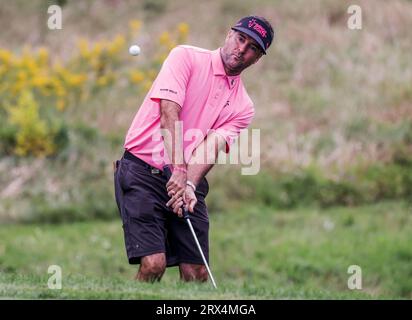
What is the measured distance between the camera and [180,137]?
9.92m

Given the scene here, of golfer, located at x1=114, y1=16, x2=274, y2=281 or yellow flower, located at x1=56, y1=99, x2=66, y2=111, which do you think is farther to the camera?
yellow flower, located at x1=56, y1=99, x2=66, y2=111

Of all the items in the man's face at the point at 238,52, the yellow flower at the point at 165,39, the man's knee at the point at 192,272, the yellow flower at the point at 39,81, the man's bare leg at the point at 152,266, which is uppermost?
the yellow flower at the point at 165,39

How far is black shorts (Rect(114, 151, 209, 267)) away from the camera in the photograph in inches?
399

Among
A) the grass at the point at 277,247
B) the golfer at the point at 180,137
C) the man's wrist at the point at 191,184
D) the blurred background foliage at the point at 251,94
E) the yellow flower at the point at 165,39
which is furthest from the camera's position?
the yellow flower at the point at 165,39

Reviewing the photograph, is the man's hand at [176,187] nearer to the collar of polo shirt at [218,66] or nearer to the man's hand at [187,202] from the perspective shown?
the man's hand at [187,202]

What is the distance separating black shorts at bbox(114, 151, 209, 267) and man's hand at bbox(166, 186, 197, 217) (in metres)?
0.26

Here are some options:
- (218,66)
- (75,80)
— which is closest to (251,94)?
(75,80)

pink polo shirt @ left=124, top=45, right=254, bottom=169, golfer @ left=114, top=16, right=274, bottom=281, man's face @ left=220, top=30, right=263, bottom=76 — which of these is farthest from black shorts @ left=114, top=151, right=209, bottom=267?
man's face @ left=220, top=30, right=263, bottom=76

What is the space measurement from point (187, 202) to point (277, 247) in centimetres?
986

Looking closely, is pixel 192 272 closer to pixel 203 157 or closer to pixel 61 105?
pixel 203 157

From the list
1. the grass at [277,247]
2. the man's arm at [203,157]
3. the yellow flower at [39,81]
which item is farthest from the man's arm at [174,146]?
the yellow flower at [39,81]

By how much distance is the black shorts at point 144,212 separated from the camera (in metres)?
10.1

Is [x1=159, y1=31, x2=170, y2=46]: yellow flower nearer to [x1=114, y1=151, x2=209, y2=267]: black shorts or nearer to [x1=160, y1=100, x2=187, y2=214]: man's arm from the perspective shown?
[x1=114, y1=151, x2=209, y2=267]: black shorts
